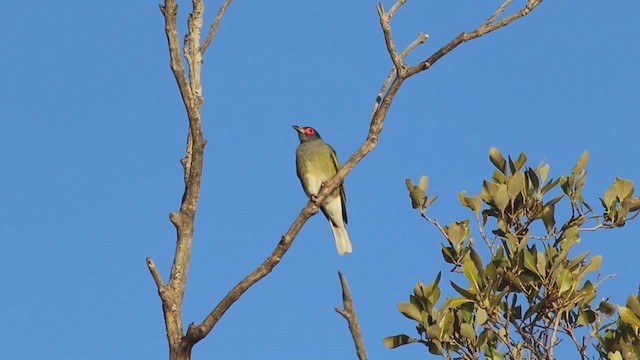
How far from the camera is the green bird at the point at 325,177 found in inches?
417

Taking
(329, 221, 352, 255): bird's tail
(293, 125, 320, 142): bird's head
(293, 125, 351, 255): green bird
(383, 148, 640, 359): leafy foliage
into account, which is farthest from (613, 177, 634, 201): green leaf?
(293, 125, 320, 142): bird's head

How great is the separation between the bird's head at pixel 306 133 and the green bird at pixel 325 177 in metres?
0.38

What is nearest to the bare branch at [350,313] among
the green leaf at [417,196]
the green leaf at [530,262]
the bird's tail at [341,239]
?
the green leaf at [417,196]

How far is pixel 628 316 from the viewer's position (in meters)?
4.79

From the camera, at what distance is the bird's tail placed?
10.8m

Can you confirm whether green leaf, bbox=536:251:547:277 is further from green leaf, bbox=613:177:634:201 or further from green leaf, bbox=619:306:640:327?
green leaf, bbox=613:177:634:201

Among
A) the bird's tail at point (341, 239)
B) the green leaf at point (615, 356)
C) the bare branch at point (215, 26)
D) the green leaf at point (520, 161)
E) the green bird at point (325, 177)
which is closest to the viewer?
the green leaf at point (615, 356)

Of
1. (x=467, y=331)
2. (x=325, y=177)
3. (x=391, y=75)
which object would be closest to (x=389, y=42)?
(x=391, y=75)

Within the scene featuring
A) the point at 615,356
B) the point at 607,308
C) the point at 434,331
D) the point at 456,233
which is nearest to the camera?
the point at 615,356

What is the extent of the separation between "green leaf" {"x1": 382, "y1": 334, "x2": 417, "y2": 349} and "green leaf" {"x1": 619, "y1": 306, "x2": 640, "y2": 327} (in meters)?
1.00

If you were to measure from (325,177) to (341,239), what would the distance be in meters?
0.76

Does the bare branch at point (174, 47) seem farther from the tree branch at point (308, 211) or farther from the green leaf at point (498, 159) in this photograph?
the green leaf at point (498, 159)

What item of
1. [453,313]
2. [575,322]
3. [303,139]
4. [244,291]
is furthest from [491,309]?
[303,139]

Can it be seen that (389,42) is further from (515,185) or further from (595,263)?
(595,263)
